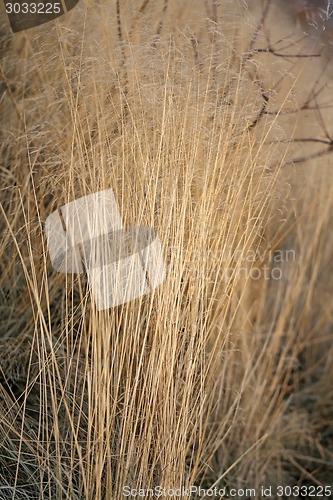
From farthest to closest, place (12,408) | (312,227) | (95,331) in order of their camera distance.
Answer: (312,227) → (12,408) → (95,331)

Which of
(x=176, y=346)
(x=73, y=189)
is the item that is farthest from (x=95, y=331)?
(x=73, y=189)

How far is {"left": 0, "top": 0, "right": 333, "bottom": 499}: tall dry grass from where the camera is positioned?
1.10m

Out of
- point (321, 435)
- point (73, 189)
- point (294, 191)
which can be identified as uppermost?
point (73, 189)

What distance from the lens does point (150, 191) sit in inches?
43.7

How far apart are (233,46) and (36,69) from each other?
1.27 feet

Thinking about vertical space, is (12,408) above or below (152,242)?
below

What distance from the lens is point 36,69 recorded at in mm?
1269

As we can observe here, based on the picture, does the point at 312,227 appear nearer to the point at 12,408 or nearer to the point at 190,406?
the point at 190,406

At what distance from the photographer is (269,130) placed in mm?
1157

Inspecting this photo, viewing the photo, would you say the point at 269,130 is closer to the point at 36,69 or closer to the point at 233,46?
the point at 233,46

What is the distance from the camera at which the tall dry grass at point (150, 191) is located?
1101 millimetres

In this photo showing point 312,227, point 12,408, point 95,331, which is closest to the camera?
point 95,331

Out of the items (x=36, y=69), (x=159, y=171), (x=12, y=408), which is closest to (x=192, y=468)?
(x=12, y=408)

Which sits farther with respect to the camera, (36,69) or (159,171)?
(36,69)
